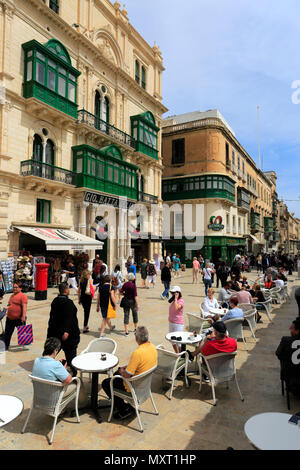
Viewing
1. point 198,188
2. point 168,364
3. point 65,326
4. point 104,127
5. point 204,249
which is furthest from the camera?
point 198,188

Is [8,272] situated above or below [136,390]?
above

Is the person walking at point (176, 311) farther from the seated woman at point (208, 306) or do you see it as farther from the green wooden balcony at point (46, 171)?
the green wooden balcony at point (46, 171)

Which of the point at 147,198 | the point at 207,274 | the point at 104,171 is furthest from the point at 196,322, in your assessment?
the point at 147,198

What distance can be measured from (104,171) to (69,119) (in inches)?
159

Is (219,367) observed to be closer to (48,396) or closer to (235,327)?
(235,327)

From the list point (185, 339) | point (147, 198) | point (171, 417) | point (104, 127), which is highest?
point (104, 127)

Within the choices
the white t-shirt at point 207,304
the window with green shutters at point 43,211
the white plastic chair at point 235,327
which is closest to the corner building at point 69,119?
the window with green shutters at point 43,211

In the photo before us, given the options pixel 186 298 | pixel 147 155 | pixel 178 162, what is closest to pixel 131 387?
pixel 186 298

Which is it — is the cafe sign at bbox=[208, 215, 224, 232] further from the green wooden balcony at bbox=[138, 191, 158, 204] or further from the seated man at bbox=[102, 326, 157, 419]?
the seated man at bbox=[102, 326, 157, 419]

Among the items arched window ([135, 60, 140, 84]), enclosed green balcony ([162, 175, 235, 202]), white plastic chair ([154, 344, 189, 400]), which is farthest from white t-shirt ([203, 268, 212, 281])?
arched window ([135, 60, 140, 84])

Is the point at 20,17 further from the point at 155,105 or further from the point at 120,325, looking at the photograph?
the point at 120,325

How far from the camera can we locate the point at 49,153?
17.9m

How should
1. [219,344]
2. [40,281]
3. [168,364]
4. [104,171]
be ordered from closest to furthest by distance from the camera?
[219,344] < [168,364] < [40,281] < [104,171]
